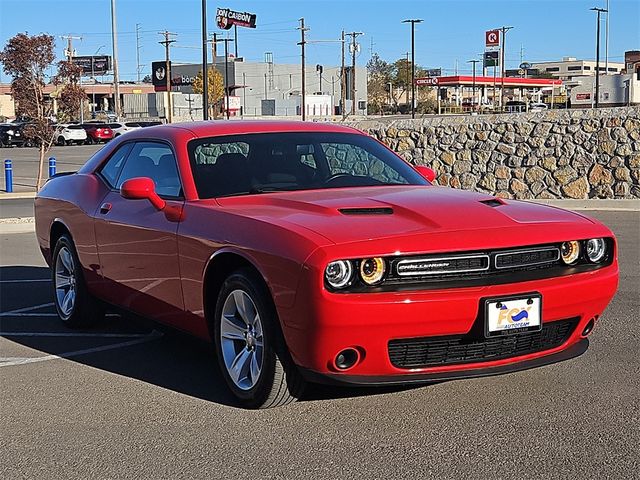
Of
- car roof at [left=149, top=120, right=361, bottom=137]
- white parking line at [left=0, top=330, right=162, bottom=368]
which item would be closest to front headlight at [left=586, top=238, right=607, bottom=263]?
car roof at [left=149, top=120, right=361, bottom=137]

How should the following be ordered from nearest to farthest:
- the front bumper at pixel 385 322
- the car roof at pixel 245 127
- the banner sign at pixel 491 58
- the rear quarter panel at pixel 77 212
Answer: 1. the front bumper at pixel 385 322
2. the car roof at pixel 245 127
3. the rear quarter panel at pixel 77 212
4. the banner sign at pixel 491 58

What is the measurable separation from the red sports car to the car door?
0.05 ft

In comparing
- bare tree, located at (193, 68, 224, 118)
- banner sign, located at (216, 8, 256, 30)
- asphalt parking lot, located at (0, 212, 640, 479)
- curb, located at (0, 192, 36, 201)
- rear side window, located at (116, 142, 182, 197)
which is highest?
banner sign, located at (216, 8, 256, 30)

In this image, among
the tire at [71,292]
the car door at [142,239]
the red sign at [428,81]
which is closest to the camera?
the car door at [142,239]

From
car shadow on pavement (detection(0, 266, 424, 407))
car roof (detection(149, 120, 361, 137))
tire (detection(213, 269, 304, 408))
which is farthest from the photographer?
car roof (detection(149, 120, 361, 137))

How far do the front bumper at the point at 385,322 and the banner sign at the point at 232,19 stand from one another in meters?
80.3

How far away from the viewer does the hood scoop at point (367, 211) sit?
482 cm

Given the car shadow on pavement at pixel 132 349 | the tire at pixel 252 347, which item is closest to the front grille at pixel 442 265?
the tire at pixel 252 347

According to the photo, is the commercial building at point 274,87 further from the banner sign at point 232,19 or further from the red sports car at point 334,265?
the red sports car at point 334,265

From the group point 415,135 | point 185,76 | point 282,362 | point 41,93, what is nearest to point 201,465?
point 282,362

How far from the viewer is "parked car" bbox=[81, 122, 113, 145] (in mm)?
56938

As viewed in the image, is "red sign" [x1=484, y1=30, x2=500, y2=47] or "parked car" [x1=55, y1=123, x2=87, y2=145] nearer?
"parked car" [x1=55, y1=123, x2=87, y2=145]

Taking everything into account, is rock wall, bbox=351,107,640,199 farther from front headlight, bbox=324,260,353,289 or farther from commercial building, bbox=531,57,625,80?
commercial building, bbox=531,57,625,80

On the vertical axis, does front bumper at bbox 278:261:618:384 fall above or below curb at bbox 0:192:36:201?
above
